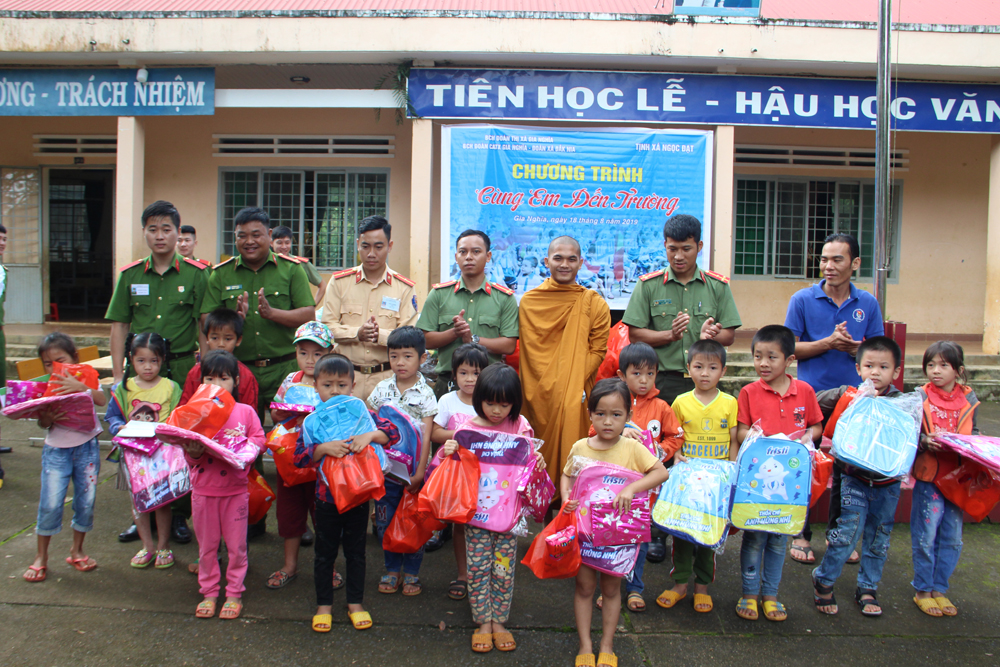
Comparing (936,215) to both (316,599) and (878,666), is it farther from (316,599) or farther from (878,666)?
(316,599)

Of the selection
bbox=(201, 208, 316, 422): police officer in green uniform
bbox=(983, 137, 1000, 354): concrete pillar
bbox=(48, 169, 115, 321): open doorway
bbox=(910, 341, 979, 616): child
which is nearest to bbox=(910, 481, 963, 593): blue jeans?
bbox=(910, 341, 979, 616): child

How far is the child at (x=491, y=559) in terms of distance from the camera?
110 inches

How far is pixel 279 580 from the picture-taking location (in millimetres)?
3240

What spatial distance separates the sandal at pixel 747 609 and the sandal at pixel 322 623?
180 centimetres

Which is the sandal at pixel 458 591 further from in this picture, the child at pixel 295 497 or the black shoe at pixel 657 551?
the black shoe at pixel 657 551

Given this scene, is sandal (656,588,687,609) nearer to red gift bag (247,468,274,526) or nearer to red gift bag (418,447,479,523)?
red gift bag (418,447,479,523)

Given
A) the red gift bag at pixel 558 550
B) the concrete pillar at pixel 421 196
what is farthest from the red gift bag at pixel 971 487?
the concrete pillar at pixel 421 196

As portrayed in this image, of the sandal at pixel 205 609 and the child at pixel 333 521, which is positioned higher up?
the child at pixel 333 521

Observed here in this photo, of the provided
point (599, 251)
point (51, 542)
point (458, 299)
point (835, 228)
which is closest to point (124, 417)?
point (51, 542)

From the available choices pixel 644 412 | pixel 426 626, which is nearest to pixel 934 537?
pixel 644 412

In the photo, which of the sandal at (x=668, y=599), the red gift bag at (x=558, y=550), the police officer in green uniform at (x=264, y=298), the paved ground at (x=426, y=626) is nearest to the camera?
the red gift bag at (x=558, y=550)

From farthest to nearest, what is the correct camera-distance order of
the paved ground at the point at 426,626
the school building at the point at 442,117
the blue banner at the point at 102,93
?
the blue banner at the point at 102,93
the school building at the point at 442,117
the paved ground at the point at 426,626

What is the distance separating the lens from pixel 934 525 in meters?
3.13

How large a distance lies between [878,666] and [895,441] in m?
0.93
